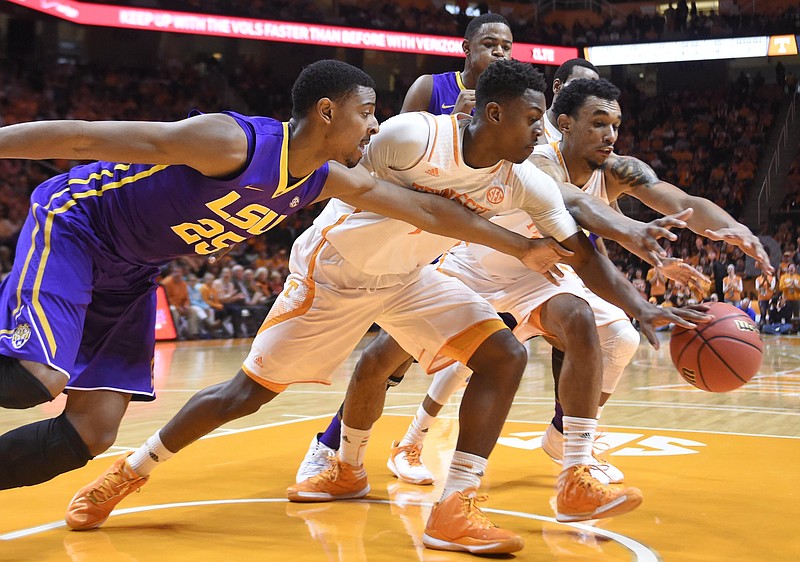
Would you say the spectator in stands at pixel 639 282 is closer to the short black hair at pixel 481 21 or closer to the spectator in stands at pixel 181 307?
the spectator in stands at pixel 181 307

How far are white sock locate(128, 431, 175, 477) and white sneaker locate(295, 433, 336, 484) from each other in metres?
0.82

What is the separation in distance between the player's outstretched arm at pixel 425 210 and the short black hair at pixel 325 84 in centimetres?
25

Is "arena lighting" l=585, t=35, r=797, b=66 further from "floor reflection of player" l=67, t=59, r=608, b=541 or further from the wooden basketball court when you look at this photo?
"floor reflection of player" l=67, t=59, r=608, b=541

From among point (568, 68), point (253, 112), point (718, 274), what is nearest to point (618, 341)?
point (568, 68)

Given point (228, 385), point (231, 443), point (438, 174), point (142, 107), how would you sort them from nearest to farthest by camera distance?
point (438, 174) < point (228, 385) < point (231, 443) < point (142, 107)

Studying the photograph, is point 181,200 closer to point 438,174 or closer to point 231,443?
point 438,174

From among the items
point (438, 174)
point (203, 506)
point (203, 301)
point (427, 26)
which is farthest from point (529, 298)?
point (427, 26)

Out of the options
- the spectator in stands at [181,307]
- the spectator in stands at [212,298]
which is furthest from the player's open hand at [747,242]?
the spectator in stands at [212,298]

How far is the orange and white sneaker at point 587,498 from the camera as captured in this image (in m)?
3.56

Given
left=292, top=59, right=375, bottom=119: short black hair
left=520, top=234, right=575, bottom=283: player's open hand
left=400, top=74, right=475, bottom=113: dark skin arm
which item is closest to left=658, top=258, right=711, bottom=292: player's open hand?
left=520, top=234, right=575, bottom=283: player's open hand

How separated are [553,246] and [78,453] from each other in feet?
6.62

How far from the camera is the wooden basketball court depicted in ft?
11.2

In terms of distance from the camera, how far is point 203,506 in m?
4.12

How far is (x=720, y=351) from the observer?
3.88 m
